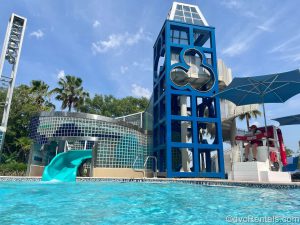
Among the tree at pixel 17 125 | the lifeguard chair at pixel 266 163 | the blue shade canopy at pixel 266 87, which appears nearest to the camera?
the lifeguard chair at pixel 266 163

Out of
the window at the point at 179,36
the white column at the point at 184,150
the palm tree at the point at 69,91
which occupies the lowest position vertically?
the white column at the point at 184,150

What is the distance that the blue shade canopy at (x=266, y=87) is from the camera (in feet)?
59.0

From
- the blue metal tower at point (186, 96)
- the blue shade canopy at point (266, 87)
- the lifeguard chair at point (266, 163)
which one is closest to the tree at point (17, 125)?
the blue metal tower at point (186, 96)

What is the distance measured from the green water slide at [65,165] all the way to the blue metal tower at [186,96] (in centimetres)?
933

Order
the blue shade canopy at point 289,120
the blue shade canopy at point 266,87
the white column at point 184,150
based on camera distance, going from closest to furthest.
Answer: the blue shade canopy at point 266,87
the blue shade canopy at point 289,120
the white column at point 184,150

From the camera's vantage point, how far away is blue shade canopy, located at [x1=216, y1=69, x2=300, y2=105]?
17969mm

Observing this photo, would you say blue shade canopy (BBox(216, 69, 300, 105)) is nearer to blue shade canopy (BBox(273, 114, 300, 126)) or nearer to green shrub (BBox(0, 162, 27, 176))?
blue shade canopy (BBox(273, 114, 300, 126))

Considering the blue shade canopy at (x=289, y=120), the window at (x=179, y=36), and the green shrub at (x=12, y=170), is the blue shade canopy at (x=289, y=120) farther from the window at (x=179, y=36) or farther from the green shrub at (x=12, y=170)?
the green shrub at (x=12, y=170)

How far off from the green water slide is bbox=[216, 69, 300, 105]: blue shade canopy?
15.3 meters

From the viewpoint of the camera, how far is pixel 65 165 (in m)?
23.8

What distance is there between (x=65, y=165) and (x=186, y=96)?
1653cm

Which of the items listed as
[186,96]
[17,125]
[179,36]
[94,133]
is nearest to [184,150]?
[186,96]

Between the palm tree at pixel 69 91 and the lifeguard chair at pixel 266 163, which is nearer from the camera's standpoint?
the lifeguard chair at pixel 266 163

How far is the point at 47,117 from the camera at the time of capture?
90.5ft
